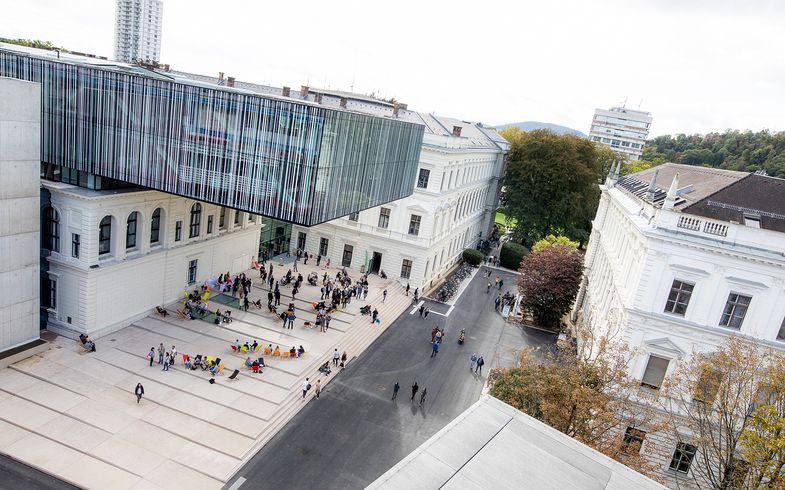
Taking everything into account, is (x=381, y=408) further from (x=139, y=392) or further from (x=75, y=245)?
(x=75, y=245)

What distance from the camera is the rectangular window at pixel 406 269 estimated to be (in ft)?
158

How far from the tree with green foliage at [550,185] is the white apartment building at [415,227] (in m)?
13.2

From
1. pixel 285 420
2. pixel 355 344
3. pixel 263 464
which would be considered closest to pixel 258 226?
pixel 355 344

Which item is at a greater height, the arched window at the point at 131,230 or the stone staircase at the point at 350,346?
the arched window at the point at 131,230

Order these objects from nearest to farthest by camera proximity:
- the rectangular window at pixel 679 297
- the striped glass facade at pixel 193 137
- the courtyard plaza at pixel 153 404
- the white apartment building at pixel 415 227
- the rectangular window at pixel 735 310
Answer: the courtyard plaza at pixel 153 404 → the rectangular window at pixel 735 310 → the rectangular window at pixel 679 297 → the striped glass facade at pixel 193 137 → the white apartment building at pixel 415 227

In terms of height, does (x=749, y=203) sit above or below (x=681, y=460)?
above

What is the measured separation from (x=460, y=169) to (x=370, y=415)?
102ft

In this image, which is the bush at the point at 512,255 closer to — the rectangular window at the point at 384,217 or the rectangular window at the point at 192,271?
the rectangular window at the point at 384,217

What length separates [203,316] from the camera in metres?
34.4

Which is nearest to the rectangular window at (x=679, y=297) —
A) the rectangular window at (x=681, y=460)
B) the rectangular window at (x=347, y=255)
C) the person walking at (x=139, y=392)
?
the rectangular window at (x=681, y=460)

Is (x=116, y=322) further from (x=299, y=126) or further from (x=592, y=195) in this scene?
(x=592, y=195)

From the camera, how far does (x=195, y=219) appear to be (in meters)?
35.6

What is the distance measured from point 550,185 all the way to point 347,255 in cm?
2975

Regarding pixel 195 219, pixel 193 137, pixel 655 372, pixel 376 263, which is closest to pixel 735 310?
pixel 655 372
